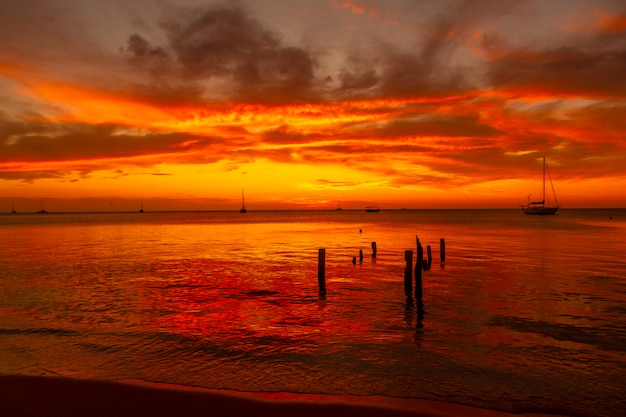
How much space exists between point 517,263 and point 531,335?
2222 cm

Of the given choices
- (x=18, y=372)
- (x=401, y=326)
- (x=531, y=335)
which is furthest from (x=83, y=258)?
(x=531, y=335)

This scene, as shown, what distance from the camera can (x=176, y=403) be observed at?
29.2 ft

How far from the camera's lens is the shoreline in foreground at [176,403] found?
8.41 meters

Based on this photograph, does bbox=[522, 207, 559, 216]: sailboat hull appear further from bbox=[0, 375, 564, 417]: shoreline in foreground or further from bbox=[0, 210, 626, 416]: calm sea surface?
bbox=[0, 375, 564, 417]: shoreline in foreground

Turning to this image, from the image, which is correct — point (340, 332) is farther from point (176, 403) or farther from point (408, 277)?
point (408, 277)

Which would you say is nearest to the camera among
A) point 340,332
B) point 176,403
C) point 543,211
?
point 176,403

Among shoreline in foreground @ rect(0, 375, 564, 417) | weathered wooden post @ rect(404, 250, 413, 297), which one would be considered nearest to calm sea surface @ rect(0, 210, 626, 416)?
weathered wooden post @ rect(404, 250, 413, 297)

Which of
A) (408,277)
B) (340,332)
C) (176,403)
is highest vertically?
(408,277)

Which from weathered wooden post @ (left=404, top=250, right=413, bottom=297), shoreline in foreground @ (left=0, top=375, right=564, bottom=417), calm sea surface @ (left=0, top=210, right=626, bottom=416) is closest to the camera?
shoreline in foreground @ (left=0, top=375, right=564, bottom=417)

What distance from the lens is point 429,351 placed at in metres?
13.3

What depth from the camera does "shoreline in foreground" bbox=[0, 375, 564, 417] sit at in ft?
27.6

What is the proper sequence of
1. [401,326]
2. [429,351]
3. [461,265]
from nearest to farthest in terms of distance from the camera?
[429,351]
[401,326]
[461,265]

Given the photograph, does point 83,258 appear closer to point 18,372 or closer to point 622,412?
point 18,372

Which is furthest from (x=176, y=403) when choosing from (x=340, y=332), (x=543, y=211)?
(x=543, y=211)
